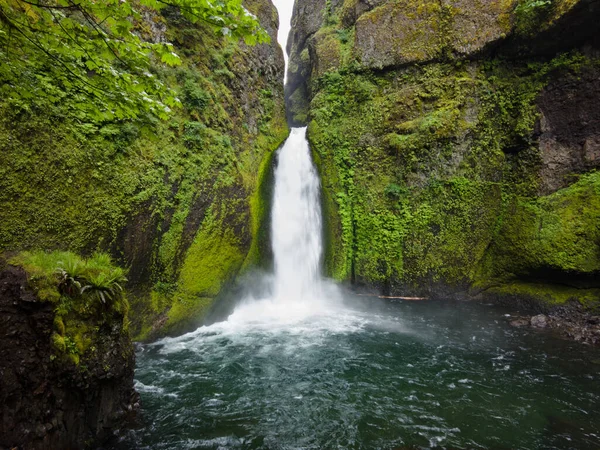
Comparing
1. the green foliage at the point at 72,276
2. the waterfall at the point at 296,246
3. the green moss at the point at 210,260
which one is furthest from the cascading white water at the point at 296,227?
the green foliage at the point at 72,276

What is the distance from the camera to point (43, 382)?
340 centimetres

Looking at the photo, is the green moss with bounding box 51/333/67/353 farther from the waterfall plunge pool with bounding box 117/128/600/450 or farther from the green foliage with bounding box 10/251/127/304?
the waterfall plunge pool with bounding box 117/128/600/450

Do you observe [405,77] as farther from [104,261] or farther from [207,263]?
[104,261]

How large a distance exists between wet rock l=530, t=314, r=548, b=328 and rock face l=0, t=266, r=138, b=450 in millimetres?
10379

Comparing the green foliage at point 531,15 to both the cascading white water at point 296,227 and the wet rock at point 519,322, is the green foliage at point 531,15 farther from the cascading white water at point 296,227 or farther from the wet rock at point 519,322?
the wet rock at point 519,322

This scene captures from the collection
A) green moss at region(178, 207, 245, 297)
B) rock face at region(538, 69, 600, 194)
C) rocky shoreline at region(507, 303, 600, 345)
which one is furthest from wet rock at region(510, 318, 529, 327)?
green moss at region(178, 207, 245, 297)

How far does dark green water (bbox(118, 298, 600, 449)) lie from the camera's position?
441cm

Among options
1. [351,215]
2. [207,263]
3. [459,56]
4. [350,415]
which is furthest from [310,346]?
[459,56]

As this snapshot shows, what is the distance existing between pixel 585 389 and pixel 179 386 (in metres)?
7.29

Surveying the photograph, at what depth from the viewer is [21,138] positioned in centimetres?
519

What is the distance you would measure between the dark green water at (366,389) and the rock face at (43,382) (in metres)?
0.69

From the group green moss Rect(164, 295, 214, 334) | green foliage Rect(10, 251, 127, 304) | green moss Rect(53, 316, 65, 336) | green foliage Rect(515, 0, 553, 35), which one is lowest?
green moss Rect(164, 295, 214, 334)

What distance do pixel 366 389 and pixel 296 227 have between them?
742 cm

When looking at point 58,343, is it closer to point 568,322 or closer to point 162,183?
point 162,183
